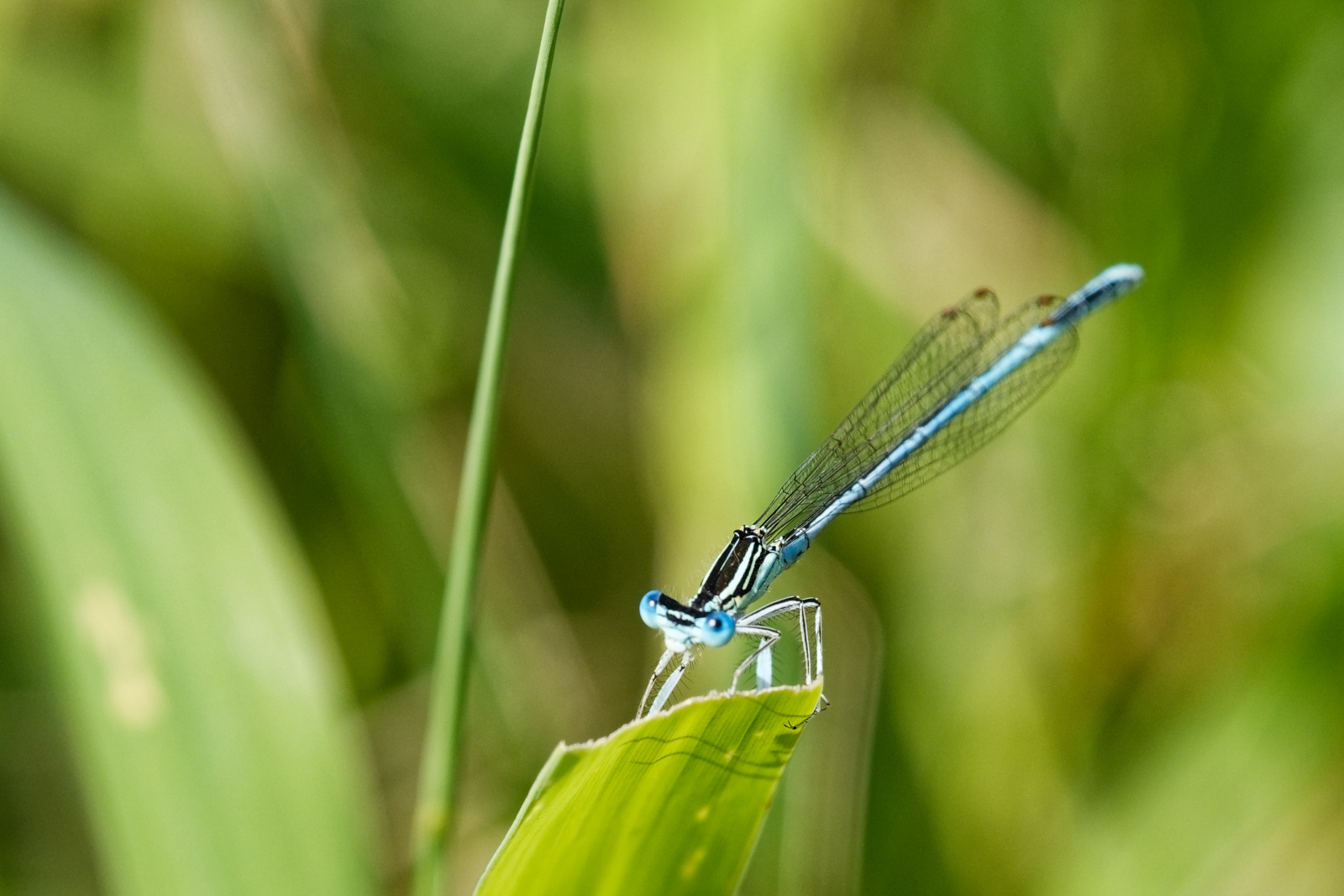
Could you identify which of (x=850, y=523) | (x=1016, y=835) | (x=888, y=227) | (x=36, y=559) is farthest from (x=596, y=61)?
(x=1016, y=835)

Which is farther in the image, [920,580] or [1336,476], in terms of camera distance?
[920,580]

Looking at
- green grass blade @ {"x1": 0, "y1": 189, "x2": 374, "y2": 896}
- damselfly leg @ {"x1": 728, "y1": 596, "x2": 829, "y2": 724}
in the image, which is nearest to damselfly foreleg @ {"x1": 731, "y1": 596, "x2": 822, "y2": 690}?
damselfly leg @ {"x1": 728, "y1": 596, "x2": 829, "y2": 724}

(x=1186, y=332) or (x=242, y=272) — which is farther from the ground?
(x=242, y=272)

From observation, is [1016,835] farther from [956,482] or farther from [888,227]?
[888,227]

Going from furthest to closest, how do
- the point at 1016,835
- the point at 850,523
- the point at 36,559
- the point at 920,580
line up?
the point at 850,523, the point at 920,580, the point at 1016,835, the point at 36,559

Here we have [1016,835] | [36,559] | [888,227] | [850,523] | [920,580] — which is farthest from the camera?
[888,227]

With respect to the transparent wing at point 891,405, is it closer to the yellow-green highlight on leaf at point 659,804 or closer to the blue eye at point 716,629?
the blue eye at point 716,629

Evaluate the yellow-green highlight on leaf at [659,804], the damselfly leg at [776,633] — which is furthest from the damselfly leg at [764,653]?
the yellow-green highlight on leaf at [659,804]
